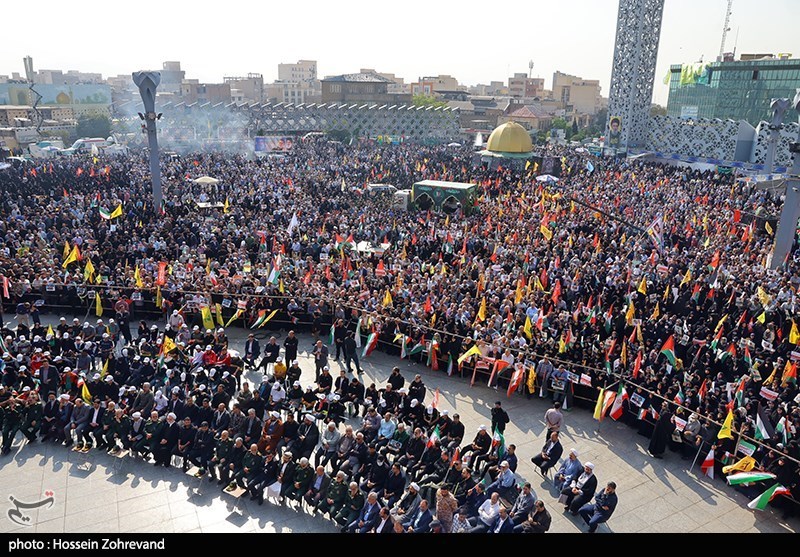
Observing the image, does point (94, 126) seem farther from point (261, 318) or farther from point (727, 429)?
point (727, 429)

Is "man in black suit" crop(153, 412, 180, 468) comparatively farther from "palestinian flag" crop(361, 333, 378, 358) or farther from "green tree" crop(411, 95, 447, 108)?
"green tree" crop(411, 95, 447, 108)

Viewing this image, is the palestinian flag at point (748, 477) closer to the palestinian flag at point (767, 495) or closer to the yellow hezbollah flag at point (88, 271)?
the palestinian flag at point (767, 495)

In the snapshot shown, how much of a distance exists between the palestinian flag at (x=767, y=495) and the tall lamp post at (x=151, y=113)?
27.9m

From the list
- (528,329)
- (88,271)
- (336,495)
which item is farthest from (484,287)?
(88,271)

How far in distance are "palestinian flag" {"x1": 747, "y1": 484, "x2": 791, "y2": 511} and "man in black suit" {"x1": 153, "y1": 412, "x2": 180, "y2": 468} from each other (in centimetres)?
1061

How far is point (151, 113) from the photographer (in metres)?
29.9

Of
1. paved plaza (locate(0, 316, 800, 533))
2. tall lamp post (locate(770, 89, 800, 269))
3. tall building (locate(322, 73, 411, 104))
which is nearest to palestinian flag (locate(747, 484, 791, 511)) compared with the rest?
paved plaza (locate(0, 316, 800, 533))

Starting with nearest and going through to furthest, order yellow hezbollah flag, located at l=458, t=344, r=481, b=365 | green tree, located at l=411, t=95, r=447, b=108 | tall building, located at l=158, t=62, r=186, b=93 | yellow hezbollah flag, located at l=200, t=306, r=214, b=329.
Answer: yellow hezbollah flag, located at l=458, t=344, r=481, b=365 < yellow hezbollah flag, located at l=200, t=306, r=214, b=329 < green tree, located at l=411, t=95, r=447, b=108 < tall building, located at l=158, t=62, r=186, b=93

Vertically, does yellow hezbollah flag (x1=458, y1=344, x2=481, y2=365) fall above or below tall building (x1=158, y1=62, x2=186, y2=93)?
below

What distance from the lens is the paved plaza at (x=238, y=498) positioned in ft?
33.2

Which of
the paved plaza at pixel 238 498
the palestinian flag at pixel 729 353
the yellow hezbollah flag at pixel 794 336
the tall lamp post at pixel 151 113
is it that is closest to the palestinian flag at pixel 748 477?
the paved plaza at pixel 238 498

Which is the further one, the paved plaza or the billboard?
the billboard

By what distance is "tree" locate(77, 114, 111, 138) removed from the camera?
309ft
